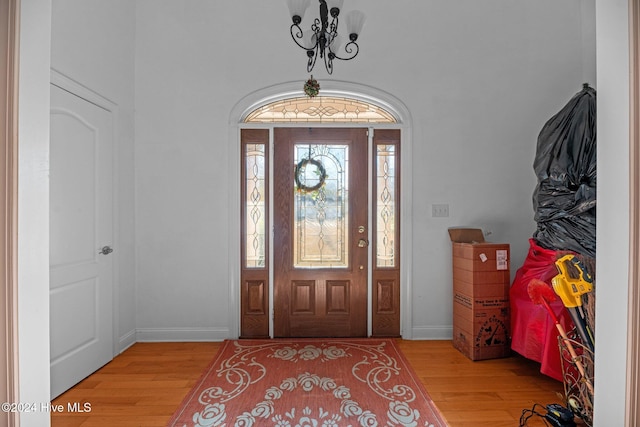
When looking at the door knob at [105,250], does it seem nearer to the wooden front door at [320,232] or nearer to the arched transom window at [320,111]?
the wooden front door at [320,232]

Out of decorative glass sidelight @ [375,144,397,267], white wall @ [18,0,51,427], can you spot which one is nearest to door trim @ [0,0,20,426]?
white wall @ [18,0,51,427]

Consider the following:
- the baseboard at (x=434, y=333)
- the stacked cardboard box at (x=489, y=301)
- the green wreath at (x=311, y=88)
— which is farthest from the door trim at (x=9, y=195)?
the baseboard at (x=434, y=333)

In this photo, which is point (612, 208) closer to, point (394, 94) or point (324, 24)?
point (324, 24)

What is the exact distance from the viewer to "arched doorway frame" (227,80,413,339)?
3.10 meters

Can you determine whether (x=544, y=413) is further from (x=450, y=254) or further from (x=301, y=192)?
(x=301, y=192)

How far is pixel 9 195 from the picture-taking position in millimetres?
935

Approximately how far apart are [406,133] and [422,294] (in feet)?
5.28

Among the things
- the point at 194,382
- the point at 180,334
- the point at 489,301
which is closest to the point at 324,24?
the point at 489,301

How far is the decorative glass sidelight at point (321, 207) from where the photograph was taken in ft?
10.3

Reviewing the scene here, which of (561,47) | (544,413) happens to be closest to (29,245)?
(544,413)

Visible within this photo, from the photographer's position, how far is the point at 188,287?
3.11m

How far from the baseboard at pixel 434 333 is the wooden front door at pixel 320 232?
1.69ft

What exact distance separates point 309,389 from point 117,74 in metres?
3.09

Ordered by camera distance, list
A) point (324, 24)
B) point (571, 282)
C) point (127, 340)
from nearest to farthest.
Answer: point (571, 282)
point (324, 24)
point (127, 340)
